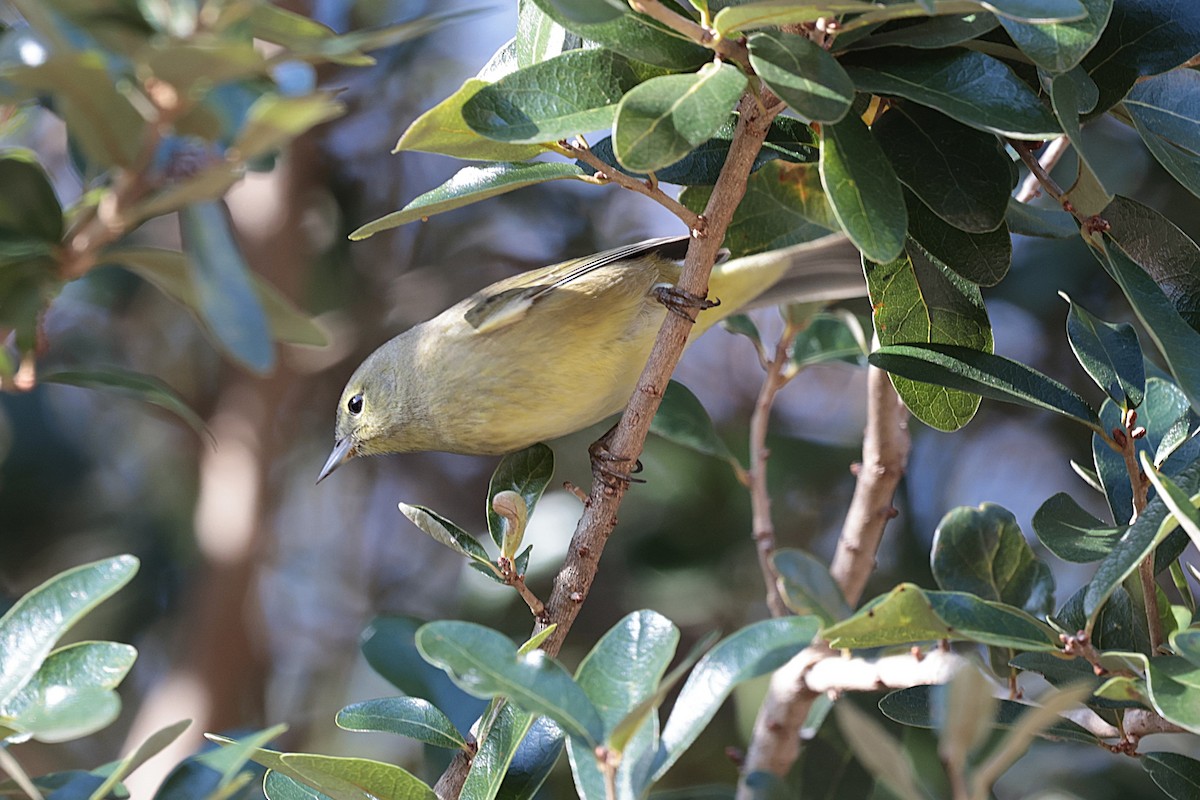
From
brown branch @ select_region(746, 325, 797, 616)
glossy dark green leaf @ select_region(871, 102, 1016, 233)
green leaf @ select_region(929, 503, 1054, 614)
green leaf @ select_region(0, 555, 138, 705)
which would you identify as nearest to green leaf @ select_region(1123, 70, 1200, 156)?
glossy dark green leaf @ select_region(871, 102, 1016, 233)

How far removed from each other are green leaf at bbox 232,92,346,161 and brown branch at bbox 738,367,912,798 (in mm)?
1661

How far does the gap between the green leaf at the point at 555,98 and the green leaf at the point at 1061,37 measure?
18.9 inches

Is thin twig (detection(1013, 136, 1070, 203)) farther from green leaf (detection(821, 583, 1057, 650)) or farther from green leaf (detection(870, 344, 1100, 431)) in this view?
green leaf (detection(821, 583, 1057, 650))

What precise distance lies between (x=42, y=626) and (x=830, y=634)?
866 mm

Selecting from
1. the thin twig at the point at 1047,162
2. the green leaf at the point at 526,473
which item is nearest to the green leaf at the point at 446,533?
the green leaf at the point at 526,473

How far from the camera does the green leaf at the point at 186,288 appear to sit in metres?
0.95

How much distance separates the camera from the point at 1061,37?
1204 millimetres

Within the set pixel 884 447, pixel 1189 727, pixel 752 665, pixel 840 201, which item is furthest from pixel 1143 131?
pixel 884 447

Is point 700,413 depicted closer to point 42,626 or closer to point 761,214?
point 761,214

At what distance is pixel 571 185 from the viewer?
488 centimetres

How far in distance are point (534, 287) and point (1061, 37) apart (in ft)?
6.04

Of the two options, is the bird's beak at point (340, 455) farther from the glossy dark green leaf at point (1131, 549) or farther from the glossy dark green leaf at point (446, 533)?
the glossy dark green leaf at point (1131, 549)

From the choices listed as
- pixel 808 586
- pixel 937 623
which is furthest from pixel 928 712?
pixel 808 586

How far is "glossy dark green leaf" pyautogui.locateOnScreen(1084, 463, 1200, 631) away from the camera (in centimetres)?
125
